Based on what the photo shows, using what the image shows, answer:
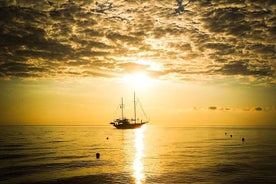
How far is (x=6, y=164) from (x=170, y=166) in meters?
31.8

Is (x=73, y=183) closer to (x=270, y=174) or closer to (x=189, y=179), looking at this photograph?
(x=189, y=179)

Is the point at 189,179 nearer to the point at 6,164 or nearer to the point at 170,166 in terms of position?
the point at 170,166

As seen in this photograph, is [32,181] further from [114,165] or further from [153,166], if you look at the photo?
[153,166]

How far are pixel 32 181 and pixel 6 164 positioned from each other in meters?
19.1

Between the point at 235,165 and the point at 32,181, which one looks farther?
the point at 235,165

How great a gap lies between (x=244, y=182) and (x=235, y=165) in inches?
564

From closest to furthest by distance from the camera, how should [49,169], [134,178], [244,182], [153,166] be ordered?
[244,182] → [134,178] → [49,169] → [153,166]

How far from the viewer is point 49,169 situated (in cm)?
4772

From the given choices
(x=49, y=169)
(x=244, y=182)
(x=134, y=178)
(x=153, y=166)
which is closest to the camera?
(x=244, y=182)

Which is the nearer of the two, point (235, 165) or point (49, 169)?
point (49, 169)

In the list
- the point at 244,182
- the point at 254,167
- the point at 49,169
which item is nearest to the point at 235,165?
the point at 254,167

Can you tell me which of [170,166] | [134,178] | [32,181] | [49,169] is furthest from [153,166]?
[32,181]

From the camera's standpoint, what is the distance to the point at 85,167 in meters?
50.2

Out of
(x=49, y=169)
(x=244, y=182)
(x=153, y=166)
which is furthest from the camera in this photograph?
(x=153, y=166)
